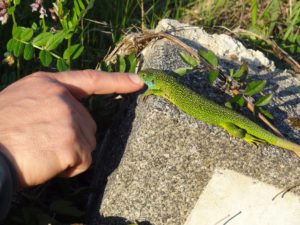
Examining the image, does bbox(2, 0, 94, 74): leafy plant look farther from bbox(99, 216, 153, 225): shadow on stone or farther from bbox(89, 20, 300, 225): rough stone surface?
bbox(99, 216, 153, 225): shadow on stone

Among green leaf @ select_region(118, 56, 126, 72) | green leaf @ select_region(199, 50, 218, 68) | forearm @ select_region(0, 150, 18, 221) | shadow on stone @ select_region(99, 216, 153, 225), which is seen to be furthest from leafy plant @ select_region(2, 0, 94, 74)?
shadow on stone @ select_region(99, 216, 153, 225)

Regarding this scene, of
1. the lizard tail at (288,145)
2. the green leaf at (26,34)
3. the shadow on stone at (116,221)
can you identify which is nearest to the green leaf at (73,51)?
the green leaf at (26,34)

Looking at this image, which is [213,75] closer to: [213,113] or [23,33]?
[213,113]

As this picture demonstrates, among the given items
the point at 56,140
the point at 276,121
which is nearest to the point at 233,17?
the point at 276,121

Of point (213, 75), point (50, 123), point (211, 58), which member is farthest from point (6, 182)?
point (211, 58)

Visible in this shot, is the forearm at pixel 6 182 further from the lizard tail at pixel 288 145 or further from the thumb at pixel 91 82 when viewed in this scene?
the lizard tail at pixel 288 145

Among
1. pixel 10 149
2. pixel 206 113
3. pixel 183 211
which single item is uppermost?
pixel 206 113

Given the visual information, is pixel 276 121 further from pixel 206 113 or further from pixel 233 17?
pixel 233 17
